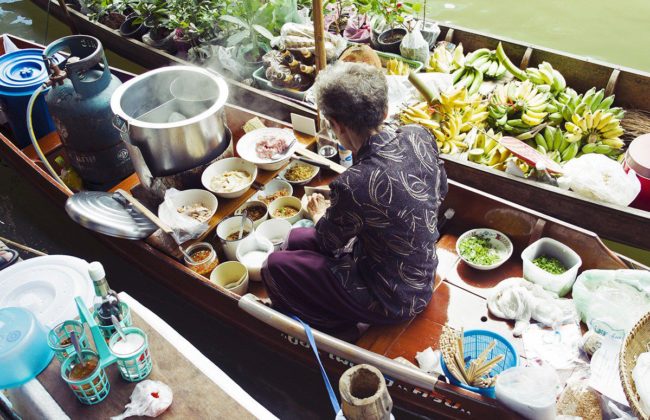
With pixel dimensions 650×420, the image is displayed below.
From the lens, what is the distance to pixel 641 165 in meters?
3.60

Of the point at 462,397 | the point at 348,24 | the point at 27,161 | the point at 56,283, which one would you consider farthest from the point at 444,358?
the point at 348,24

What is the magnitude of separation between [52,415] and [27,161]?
2.67m

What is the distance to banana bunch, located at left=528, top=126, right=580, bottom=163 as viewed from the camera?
4.09m

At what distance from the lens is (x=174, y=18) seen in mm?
5305

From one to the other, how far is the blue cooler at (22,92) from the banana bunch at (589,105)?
13.7 feet

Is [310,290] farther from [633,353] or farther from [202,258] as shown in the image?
[633,353]

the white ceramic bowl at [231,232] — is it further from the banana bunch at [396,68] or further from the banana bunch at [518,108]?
the banana bunch at [518,108]

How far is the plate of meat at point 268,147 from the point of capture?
3.76 meters

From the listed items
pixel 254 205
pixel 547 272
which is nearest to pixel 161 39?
pixel 254 205

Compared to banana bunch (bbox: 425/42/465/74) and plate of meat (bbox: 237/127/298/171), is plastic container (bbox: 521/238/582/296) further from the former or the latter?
banana bunch (bbox: 425/42/465/74)

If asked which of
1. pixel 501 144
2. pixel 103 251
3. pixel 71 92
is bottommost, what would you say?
pixel 103 251

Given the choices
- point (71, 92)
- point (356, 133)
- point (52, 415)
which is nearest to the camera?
point (52, 415)

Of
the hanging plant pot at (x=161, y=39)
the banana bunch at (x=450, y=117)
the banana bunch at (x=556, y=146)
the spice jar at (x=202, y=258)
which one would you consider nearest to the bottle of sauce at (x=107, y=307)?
the spice jar at (x=202, y=258)

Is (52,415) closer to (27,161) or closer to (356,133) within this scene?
(356,133)
